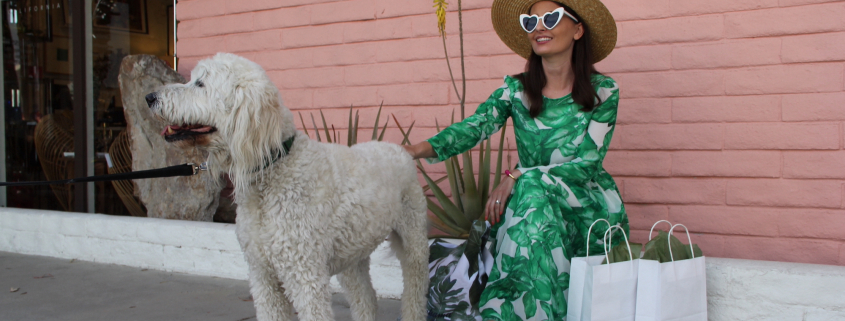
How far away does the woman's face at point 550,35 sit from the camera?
120 inches

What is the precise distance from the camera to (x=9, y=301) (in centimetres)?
412

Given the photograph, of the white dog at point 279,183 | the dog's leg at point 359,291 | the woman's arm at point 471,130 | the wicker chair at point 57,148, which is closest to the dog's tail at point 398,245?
the dog's leg at point 359,291

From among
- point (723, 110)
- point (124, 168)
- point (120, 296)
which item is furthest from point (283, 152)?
point (124, 168)

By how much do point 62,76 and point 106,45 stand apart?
71cm

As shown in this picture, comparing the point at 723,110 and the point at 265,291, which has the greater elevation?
the point at 723,110

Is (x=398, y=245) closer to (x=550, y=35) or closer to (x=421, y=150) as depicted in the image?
(x=421, y=150)

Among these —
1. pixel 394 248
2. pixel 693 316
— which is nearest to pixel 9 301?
pixel 394 248

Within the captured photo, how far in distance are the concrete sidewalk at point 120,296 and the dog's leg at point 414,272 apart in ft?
2.32

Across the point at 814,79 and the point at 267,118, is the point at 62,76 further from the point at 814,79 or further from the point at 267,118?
the point at 814,79

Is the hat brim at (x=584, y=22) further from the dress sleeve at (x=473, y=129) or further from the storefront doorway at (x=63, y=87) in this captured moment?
the storefront doorway at (x=63, y=87)

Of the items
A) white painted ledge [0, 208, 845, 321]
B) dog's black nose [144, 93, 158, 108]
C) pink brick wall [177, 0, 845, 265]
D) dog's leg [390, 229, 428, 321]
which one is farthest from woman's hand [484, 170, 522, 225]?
pink brick wall [177, 0, 845, 265]

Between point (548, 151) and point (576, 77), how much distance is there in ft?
1.33

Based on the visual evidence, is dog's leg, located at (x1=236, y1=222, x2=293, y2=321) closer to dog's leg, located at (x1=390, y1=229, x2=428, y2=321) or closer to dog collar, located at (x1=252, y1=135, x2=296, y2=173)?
dog collar, located at (x1=252, y1=135, x2=296, y2=173)

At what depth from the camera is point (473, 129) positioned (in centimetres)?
321
